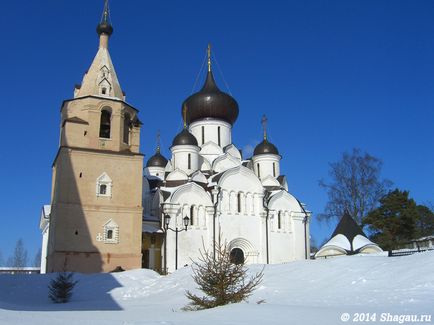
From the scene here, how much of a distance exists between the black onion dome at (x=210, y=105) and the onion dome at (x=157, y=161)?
2960mm

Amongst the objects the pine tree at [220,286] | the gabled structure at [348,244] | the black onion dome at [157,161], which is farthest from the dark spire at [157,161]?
the pine tree at [220,286]

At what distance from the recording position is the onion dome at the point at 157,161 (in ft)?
101

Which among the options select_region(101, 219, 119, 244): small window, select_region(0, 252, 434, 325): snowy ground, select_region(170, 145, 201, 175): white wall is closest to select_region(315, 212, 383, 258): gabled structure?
select_region(170, 145, 201, 175): white wall

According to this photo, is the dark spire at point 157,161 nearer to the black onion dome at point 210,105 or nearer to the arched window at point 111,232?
the black onion dome at point 210,105

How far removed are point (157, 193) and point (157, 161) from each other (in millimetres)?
5837

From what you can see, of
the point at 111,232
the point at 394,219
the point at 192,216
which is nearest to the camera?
the point at 111,232

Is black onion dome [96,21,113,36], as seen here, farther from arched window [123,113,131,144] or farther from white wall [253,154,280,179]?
white wall [253,154,280,179]

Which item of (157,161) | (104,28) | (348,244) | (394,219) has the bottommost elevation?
(348,244)

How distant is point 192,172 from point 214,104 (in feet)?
16.0

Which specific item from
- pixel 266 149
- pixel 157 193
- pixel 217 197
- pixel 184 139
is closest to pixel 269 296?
pixel 217 197

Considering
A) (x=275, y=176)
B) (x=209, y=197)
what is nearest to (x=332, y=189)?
(x=275, y=176)

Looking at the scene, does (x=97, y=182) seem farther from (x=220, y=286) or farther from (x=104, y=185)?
(x=220, y=286)

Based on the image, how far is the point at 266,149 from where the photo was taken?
2978cm

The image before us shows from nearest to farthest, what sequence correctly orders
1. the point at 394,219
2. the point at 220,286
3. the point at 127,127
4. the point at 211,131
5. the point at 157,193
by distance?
the point at 220,286
the point at 127,127
the point at 157,193
the point at 394,219
the point at 211,131
